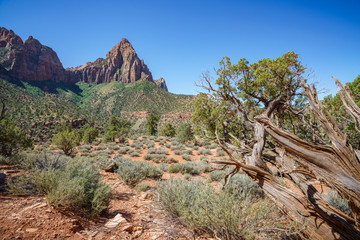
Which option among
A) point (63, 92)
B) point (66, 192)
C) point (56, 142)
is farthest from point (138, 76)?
point (66, 192)

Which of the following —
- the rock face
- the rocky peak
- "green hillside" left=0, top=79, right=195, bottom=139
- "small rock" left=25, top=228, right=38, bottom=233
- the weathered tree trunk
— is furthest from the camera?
the rocky peak

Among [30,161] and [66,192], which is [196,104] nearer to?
[66,192]

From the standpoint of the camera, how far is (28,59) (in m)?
112

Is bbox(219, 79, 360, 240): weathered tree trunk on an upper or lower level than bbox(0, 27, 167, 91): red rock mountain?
lower

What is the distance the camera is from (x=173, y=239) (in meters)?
2.68

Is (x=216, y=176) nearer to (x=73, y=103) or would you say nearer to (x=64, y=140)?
(x=64, y=140)

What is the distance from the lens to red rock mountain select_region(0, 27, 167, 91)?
334 feet

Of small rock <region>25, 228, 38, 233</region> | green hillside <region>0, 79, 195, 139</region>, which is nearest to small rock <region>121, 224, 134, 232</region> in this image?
small rock <region>25, 228, 38, 233</region>

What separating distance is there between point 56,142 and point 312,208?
15.3 metres

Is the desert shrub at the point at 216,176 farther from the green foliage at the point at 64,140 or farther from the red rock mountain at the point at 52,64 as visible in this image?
the red rock mountain at the point at 52,64

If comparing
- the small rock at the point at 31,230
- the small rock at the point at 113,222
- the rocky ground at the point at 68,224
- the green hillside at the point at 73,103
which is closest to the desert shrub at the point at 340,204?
the rocky ground at the point at 68,224

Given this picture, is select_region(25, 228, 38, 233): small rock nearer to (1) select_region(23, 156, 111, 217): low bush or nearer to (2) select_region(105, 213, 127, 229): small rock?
(1) select_region(23, 156, 111, 217): low bush

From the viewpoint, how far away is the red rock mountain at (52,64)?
102m

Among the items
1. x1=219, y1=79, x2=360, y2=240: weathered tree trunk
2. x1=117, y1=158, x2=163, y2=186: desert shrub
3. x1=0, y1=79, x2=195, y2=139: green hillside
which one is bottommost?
x1=117, y1=158, x2=163, y2=186: desert shrub
